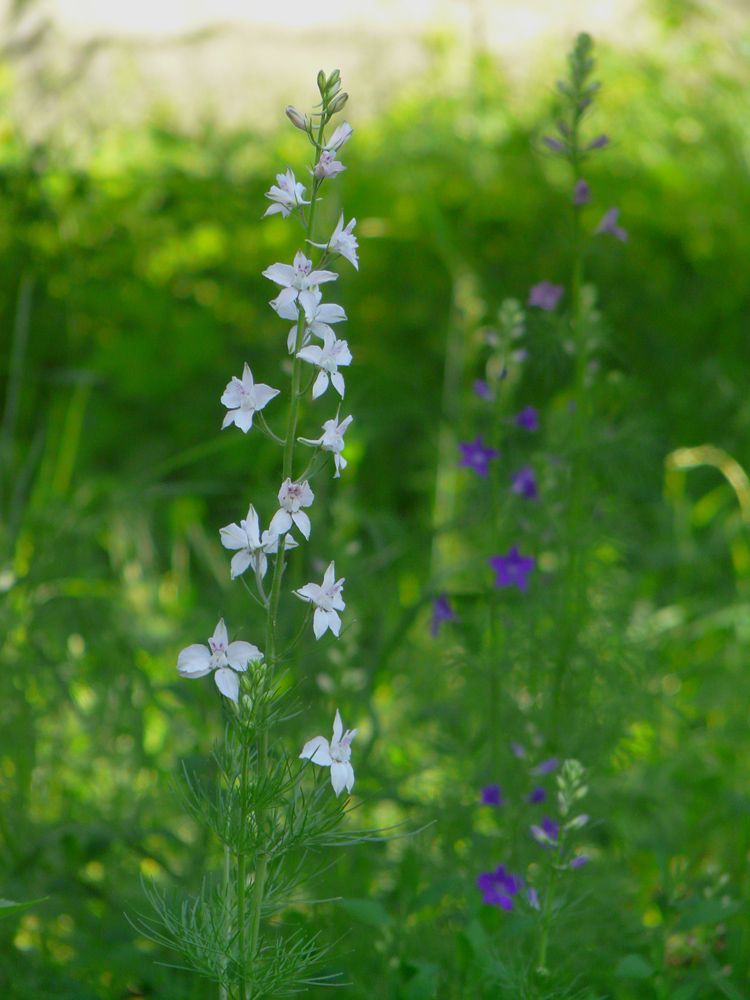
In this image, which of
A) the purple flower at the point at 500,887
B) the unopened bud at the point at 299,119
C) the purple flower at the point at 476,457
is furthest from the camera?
the purple flower at the point at 476,457

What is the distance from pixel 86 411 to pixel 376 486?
118 cm

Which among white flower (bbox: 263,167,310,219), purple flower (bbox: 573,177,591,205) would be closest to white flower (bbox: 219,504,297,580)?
white flower (bbox: 263,167,310,219)

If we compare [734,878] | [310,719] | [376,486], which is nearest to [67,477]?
[376,486]

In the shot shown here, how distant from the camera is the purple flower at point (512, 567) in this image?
186 cm

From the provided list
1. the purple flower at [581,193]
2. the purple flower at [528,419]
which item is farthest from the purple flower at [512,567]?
the purple flower at [581,193]

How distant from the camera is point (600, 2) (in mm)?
7340

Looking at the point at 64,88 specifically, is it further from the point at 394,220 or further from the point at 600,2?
the point at 600,2

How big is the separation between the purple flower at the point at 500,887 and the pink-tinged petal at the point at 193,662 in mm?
853

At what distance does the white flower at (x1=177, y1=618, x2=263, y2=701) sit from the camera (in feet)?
3.41

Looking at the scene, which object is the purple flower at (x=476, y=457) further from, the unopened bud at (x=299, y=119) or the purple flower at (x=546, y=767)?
the unopened bud at (x=299, y=119)

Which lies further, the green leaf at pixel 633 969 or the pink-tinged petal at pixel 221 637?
the green leaf at pixel 633 969

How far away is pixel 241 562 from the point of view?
1061 millimetres

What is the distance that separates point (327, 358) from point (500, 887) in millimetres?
1021

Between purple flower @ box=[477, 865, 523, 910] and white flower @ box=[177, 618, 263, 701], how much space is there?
2.68 feet
